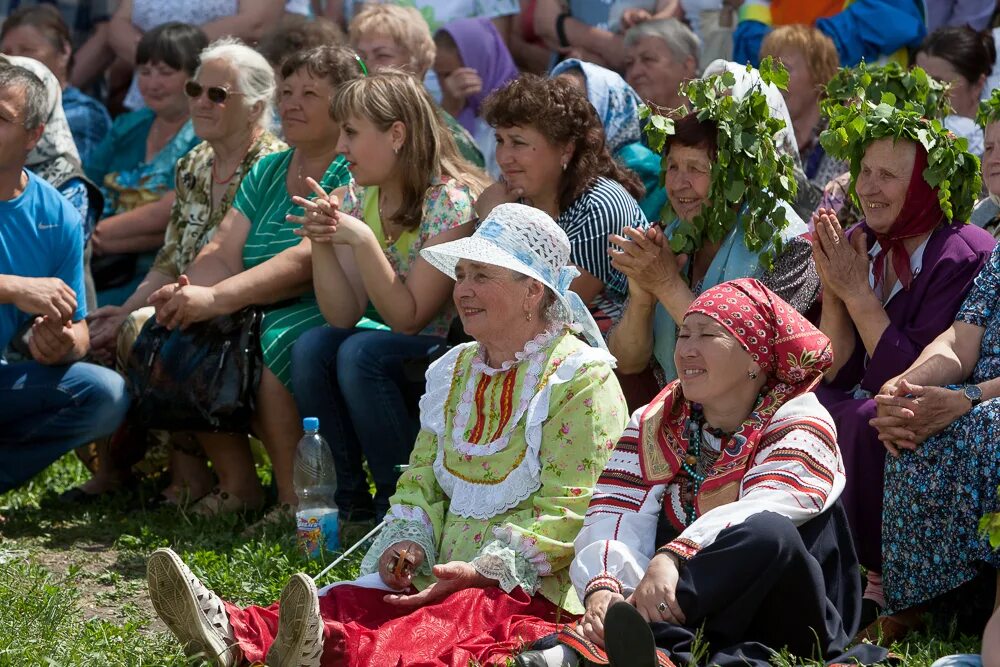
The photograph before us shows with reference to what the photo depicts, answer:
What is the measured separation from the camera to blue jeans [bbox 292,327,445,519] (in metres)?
6.13

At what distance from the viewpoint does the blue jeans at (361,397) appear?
6.13 m

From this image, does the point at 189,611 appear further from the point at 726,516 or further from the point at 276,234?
the point at 276,234

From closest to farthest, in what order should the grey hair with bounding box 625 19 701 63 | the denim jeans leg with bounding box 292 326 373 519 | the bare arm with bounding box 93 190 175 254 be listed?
the denim jeans leg with bounding box 292 326 373 519
the grey hair with bounding box 625 19 701 63
the bare arm with bounding box 93 190 175 254

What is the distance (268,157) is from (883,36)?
3.27 m

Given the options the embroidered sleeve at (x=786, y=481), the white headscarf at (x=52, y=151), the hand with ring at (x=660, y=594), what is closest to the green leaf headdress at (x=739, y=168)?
the embroidered sleeve at (x=786, y=481)

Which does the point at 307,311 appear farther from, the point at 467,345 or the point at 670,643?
the point at 670,643

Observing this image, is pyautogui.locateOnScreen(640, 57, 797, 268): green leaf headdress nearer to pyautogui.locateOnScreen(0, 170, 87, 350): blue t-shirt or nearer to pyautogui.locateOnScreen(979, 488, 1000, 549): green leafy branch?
pyautogui.locateOnScreen(979, 488, 1000, 549): green leafy branch

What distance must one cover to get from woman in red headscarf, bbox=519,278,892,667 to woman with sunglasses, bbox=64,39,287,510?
3.18 m

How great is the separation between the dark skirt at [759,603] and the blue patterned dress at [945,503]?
1.62ft

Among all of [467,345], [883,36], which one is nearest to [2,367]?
[467,345]

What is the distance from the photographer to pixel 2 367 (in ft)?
21.7

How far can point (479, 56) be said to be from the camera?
8.44 m

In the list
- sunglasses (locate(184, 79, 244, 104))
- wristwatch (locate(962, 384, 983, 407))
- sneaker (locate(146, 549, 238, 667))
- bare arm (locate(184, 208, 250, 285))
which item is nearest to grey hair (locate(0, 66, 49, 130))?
sunglasses (locate(184, 79, 244, 104))

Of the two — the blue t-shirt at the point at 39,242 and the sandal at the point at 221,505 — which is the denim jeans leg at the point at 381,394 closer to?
the sandal at the point at 221,505
